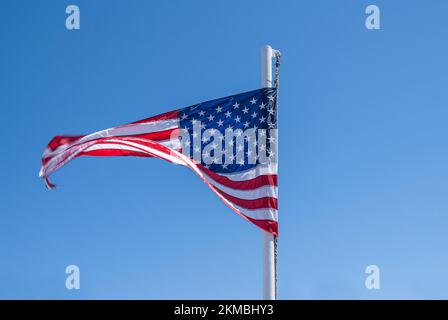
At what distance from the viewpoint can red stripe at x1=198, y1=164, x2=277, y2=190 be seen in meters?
21.9

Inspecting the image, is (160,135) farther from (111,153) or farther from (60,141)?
(60,141)

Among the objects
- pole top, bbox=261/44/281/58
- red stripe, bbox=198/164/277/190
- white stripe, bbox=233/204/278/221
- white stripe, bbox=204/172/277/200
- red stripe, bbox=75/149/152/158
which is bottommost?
white stripe, bbox=233/204/278/221

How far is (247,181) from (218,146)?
1400 millimetres

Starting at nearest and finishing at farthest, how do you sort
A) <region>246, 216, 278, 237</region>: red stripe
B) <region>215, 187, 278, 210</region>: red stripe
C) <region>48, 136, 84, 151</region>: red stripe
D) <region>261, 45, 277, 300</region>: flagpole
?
<region>261, 45, 277, 300</region>: flagpole < <region>246, 216, 278, 237</region>: red stripe < <region>215, 187, 278, 210</region>: red stripe < <region>48, 136, 84, 151</region>: red stripe

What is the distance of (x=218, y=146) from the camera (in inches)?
896

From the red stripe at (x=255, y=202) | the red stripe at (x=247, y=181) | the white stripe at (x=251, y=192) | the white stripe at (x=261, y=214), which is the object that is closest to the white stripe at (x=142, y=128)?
the red stripe at (x=247, y=181)

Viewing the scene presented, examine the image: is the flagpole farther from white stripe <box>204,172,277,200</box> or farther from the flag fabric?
white stripe <box>204,172,277,200</box>

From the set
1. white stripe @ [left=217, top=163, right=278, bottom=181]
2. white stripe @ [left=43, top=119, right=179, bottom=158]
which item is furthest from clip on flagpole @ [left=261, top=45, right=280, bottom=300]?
white stripe @ [left=43, top=119, right=179, bottom=158]

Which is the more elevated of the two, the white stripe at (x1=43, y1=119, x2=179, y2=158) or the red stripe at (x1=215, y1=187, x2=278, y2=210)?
the white stripe at (x1=43, y1=119, x2=179, y2=158)

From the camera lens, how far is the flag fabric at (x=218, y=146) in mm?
22000

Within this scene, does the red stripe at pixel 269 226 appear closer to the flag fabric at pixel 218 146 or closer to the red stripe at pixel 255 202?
the flag fabric at pixel 218 146

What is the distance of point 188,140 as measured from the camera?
909 inches
